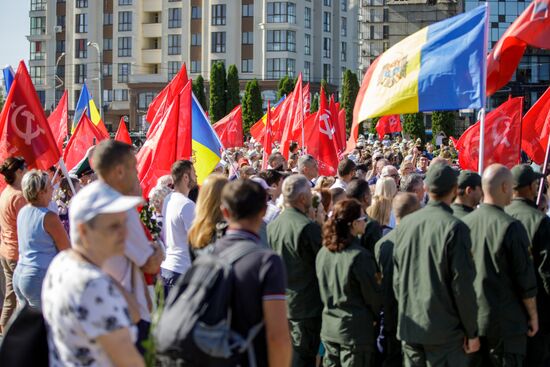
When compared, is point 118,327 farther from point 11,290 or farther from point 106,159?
point 11,290

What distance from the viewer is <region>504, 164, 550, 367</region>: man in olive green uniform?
293 inches

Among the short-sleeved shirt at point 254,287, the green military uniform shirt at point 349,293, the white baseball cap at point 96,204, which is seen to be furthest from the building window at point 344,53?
the white baseball cap at point 96,204

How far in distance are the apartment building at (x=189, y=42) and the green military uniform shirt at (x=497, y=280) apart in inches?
3131

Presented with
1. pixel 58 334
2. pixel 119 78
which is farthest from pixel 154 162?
pixel 119 78

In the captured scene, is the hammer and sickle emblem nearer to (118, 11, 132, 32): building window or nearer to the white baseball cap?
the white baseball cap

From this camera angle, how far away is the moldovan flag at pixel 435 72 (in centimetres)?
886

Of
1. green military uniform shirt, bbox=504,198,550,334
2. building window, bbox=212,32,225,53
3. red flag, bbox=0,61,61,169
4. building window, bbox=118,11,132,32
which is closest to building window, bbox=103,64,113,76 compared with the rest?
building window, bbox=118,11,132,32

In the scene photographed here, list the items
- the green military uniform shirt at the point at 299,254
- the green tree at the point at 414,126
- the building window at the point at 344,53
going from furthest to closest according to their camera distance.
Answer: the building window at the point at 344,53 < the green tree at the point at 414,126 < the green military uniform shirt at the point at 299,254

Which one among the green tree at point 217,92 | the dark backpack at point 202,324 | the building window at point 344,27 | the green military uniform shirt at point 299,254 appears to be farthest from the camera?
the building window at point 344,27

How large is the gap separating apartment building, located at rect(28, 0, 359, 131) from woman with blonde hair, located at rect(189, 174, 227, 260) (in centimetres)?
7960

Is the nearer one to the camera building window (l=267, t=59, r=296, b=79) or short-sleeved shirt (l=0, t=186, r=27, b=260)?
short-sleeved shirt (l=0, t=186, r=27, b=260)

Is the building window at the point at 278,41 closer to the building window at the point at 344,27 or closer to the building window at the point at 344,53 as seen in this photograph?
the building window at the point at 344,27

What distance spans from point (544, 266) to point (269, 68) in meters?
82.6

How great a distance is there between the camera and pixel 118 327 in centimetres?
416
